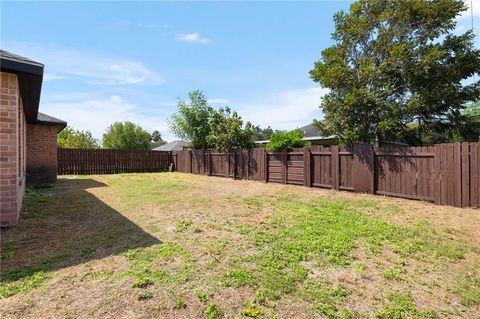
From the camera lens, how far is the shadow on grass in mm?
3330

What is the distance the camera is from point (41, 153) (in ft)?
39.1

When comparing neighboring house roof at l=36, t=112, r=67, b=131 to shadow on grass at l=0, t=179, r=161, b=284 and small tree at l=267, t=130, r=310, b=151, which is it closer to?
shadow on grass at l=0, t=179, r=161, b=284

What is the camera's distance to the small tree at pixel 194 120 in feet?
71.6

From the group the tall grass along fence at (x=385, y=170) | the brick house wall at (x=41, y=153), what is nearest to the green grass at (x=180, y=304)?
the tall grass along fence at (x=385, y=170)

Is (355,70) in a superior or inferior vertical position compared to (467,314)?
superior

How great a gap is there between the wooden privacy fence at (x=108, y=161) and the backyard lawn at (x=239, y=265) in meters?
13.5

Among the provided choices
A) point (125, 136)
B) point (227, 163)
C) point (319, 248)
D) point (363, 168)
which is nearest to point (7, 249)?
point (319, 248)

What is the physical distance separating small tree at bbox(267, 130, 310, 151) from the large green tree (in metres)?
1.59

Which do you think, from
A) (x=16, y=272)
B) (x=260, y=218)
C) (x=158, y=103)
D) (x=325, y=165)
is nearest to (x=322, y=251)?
(x=260, y=218)

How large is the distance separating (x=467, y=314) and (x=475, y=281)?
31.3 inches

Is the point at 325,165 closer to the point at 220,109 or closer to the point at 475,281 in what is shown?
the point at 475,281

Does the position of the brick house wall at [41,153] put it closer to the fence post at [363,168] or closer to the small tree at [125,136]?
the fence post at [363,168]

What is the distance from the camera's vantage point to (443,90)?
882cm

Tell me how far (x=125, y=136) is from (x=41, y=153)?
32757 millimetres
